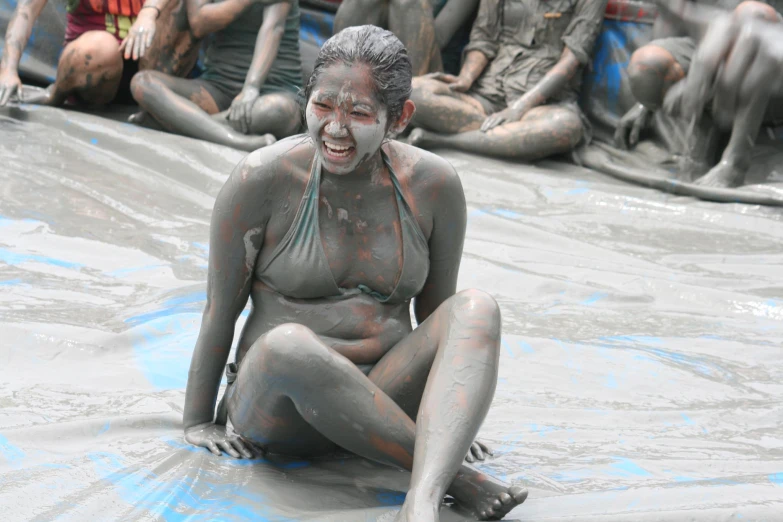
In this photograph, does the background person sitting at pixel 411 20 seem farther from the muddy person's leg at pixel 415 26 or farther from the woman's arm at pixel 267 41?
the woman's arm at pixel 267 41

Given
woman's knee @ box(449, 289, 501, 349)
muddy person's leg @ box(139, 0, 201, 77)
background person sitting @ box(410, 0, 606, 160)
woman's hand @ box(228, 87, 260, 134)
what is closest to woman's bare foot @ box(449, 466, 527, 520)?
woman's knee @ box(449, 289, 501, 349)

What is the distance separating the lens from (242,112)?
4.58 meters

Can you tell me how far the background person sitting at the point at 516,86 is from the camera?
495 cm

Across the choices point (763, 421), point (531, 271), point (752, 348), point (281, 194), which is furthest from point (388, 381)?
point (531, 271)

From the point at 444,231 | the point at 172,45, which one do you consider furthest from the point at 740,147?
the point at 444,231

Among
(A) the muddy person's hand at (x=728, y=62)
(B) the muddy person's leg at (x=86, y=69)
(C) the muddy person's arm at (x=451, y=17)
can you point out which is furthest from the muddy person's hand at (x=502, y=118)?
(B) the muddy person's leg at (x=86, y=69)

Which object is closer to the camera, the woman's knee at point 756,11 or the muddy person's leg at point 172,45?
the woman's knee at point 756,11

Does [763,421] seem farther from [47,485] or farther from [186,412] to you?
[47,485]

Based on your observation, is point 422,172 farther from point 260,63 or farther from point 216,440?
point 260,63

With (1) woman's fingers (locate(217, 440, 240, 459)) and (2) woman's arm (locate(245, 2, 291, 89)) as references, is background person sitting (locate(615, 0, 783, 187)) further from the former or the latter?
(1) woman's fingers (locate(217, 440, 240, 459))

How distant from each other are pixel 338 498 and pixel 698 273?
2058mm

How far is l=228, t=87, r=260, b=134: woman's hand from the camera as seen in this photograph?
15.0ft

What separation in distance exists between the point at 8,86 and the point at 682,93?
3.01 meters

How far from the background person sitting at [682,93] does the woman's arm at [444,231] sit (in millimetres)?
2853
